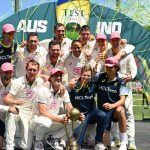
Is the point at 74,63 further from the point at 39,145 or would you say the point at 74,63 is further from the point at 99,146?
the point at 39,145

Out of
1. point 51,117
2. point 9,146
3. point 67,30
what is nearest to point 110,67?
point 51,117

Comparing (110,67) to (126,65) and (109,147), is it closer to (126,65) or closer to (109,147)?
(126,65)

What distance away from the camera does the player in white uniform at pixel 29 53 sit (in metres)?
7.19

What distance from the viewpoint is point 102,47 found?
24.3ft

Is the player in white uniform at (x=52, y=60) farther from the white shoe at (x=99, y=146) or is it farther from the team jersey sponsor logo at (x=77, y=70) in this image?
the white shoe at (x=99, y=146)

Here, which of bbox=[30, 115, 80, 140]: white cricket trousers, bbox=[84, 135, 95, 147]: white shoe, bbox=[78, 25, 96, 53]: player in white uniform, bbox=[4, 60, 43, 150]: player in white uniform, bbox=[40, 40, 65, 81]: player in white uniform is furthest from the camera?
bbox=[78, 25, 96, 53]: player in white uniform

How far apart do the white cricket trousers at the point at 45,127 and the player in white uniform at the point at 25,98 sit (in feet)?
0.49

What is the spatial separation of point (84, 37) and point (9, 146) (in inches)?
89.2

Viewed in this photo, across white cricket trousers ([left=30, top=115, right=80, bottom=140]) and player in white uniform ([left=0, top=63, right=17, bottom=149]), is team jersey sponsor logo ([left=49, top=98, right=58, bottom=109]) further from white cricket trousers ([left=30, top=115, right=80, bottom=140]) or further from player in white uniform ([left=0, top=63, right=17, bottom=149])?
player in white uniform ([left=0, top=63, right=17, bottom=149])

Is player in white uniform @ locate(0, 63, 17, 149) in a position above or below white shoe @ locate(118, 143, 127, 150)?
above

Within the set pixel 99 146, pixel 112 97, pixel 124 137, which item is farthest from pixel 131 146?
pixel 112 97

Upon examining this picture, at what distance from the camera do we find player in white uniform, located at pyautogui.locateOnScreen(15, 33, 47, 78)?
7.19 m

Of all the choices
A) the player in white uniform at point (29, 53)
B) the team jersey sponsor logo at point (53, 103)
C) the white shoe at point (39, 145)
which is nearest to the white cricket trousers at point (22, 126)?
the white shoe at point (39, 145)

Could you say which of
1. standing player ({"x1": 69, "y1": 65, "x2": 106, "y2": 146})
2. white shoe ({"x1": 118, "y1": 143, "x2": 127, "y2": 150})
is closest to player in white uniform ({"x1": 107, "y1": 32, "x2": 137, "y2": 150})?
white shoe ({"x1": 118, "y1": 143, "x2": 127, "y2": 150})
